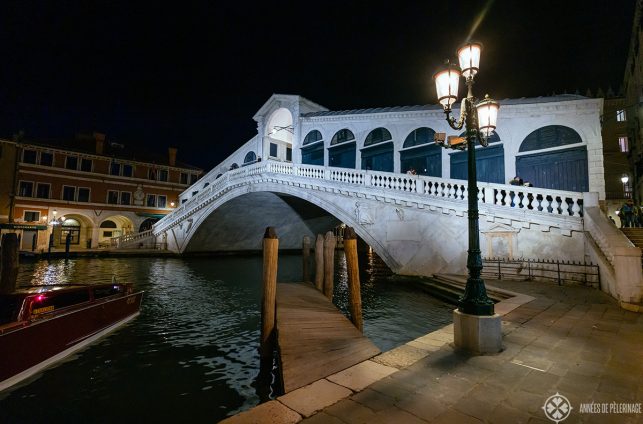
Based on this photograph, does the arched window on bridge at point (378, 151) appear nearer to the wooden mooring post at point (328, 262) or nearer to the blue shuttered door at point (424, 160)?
the blue shuttered door at point (424, 160)

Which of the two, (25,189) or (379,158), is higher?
(379,158)

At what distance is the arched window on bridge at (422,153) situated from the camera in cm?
1450

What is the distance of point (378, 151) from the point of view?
16562mm

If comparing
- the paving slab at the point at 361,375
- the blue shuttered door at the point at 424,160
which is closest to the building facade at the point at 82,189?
the blue shuttered door at the point at 424,160

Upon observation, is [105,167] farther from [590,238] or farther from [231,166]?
[590,238]

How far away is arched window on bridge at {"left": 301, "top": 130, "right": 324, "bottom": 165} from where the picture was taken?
19.2m

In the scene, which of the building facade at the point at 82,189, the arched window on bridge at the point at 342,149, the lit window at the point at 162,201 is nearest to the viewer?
the arched window on bridge at the point at 342,149

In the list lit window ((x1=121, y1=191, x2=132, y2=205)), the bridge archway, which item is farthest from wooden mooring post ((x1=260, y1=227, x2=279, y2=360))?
lit window ((x1=121, y1=191, x2=132, y2=205))

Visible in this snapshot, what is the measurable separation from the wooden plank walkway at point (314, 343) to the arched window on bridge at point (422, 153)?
10150 mm

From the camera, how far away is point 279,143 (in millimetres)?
23766

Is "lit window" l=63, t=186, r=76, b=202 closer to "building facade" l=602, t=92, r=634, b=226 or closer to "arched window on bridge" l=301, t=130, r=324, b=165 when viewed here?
"arched window on bridge" l=301, t=130, r=324, b=165

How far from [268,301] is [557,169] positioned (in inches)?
471

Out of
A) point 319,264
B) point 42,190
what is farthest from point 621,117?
point 42,190

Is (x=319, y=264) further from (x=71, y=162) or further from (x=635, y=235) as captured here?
(x=71, y=162)
